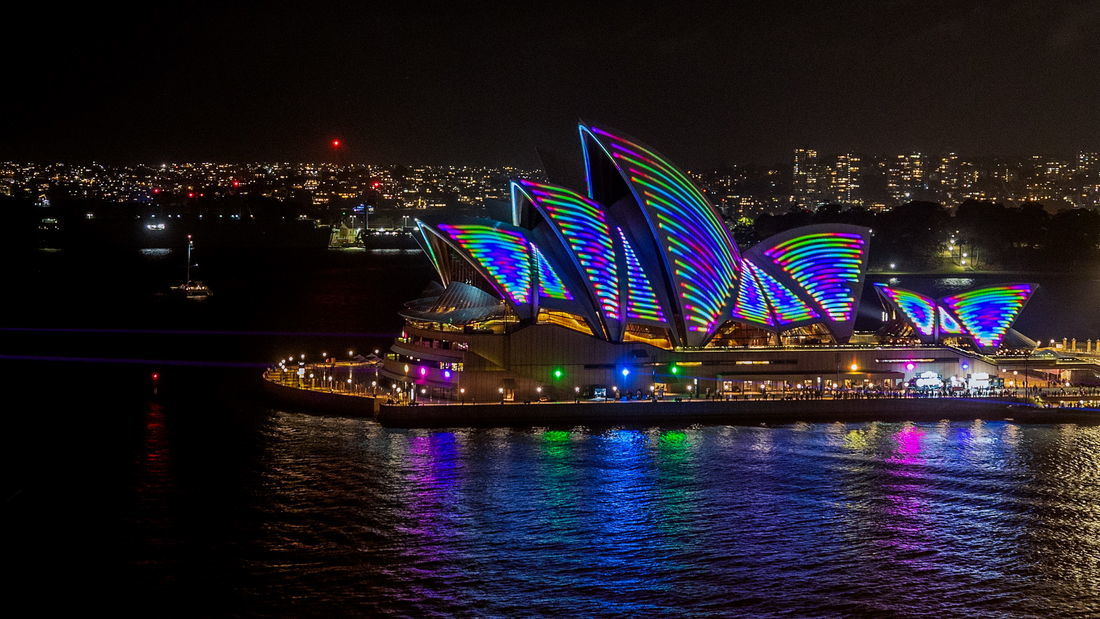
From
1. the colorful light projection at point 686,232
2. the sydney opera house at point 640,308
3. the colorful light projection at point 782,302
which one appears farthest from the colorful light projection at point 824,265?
the colorful light projection at point 686,232

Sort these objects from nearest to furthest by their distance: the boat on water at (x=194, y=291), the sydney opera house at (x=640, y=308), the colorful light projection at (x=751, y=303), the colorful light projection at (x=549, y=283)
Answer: the sydney opera house at (x=640, y=308)
the colorful light projection at (x=549, y=283)
the colorful light projection at (x=751, y=303)
the boat on water at (x=194, y=291)

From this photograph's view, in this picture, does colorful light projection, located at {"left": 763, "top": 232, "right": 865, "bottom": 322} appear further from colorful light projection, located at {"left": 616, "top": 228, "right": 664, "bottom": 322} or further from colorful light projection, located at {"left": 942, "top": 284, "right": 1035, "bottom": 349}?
colorful light projection, located at {"left": 616, "top": 228, "right": 664, "bottom": 322}

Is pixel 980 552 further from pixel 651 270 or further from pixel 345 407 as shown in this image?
pixel 345 407

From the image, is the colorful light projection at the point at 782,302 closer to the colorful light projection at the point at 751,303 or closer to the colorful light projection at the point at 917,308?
the colorful light projection at the point at 751,303

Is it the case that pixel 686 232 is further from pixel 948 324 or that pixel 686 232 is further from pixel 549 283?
pixel 948 324

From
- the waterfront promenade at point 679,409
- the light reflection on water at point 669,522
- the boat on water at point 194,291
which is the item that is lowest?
the light reflection on water at point 669,522

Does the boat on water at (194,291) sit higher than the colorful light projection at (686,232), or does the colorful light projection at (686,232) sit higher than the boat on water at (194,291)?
the boat on water at (194,291)

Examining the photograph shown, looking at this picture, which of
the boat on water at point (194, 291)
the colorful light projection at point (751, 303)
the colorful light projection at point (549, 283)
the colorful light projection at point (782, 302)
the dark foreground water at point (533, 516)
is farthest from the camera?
the boat on water at point (194, 291)
